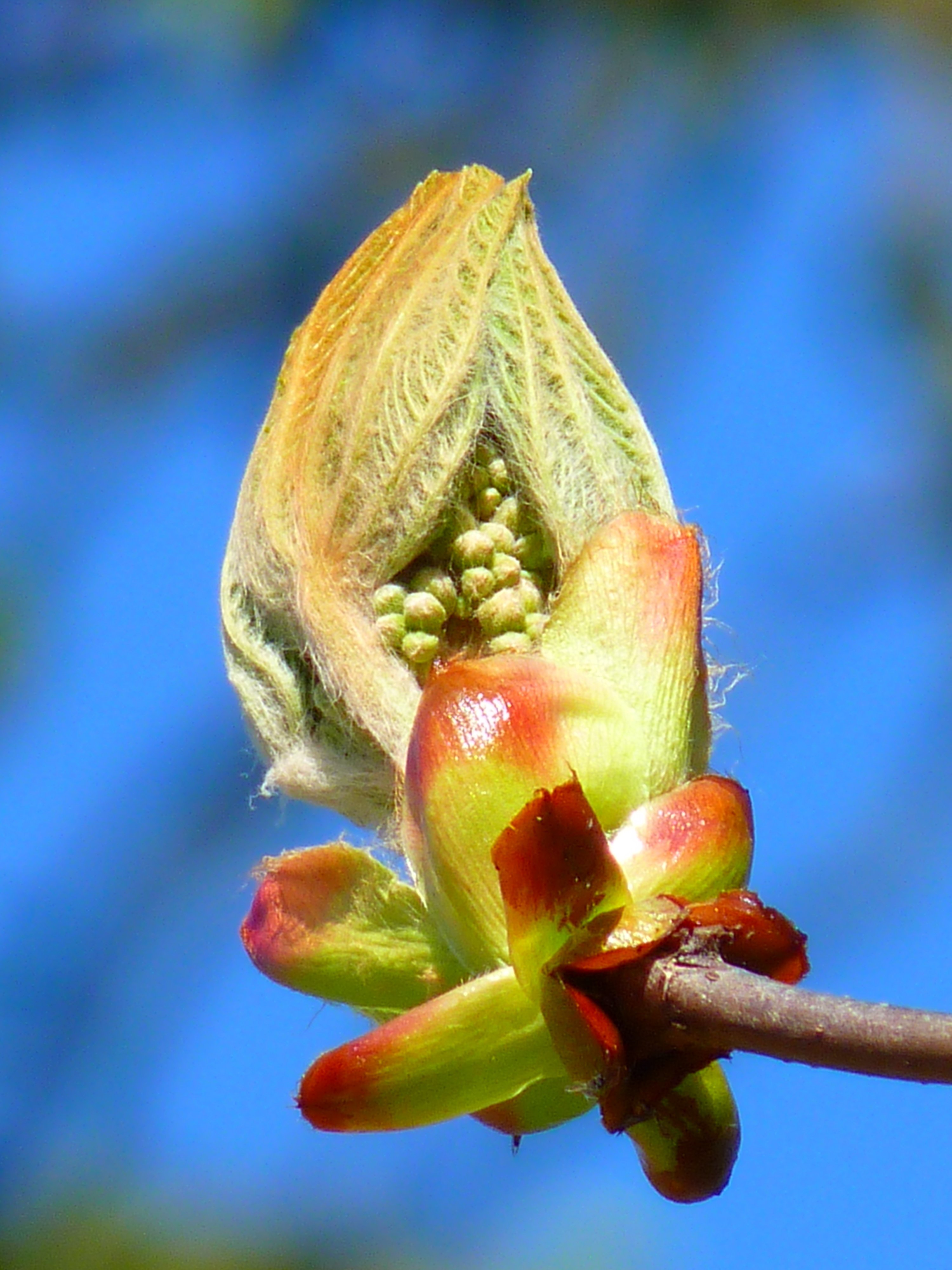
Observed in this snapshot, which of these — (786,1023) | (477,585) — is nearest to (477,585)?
A: (477,585)

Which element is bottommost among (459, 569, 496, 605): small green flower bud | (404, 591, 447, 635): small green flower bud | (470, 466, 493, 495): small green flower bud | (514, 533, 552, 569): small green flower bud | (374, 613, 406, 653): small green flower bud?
(374, 613, 406, 653): small green flower bud

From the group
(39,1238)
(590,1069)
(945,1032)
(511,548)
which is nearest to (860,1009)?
(945,1032)

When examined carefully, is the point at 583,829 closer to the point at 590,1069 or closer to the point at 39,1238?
the point at 590,1069

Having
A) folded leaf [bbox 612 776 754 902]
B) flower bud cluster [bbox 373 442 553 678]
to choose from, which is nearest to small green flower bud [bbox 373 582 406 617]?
flower bud cluster [bbox 373 442 553 678]

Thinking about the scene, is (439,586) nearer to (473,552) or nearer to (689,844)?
(473,552)

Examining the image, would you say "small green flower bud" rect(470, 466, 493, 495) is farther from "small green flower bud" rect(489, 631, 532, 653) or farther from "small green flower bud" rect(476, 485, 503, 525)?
"small green flower bud" rect(489, 631, 532, 653)

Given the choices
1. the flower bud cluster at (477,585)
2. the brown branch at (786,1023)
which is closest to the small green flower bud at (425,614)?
the flower bud cluster at (477,585)
